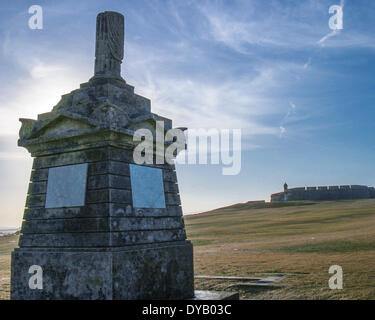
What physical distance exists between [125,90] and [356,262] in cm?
1066

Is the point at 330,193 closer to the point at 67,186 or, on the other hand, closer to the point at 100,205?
the point at 67,186

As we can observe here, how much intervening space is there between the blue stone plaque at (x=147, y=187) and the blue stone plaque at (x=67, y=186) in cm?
99

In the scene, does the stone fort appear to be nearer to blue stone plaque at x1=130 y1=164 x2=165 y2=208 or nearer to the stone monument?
the stone monument

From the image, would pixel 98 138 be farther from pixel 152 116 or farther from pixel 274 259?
pixel 274 259

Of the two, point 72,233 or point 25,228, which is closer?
point 72,233

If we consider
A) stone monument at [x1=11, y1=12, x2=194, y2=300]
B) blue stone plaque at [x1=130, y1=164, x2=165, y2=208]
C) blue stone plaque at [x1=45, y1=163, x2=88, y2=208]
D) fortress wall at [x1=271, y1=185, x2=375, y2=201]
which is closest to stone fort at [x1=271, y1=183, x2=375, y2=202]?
fortress wall at [x1=271, y1=185, x2=375, y2=201]

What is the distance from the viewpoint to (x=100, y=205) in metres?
7.24

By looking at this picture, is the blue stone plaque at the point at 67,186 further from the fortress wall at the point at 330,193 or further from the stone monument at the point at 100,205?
the fortress wall at the point at 330,193

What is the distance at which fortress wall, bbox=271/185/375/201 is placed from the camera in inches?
2793

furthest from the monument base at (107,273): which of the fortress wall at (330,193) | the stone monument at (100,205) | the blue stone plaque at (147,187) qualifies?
the fortress wall at (330,193)

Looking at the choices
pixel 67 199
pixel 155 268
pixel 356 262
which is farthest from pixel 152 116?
pixel 356 262

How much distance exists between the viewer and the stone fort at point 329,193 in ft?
233

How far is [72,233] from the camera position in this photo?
7480 millimetres
